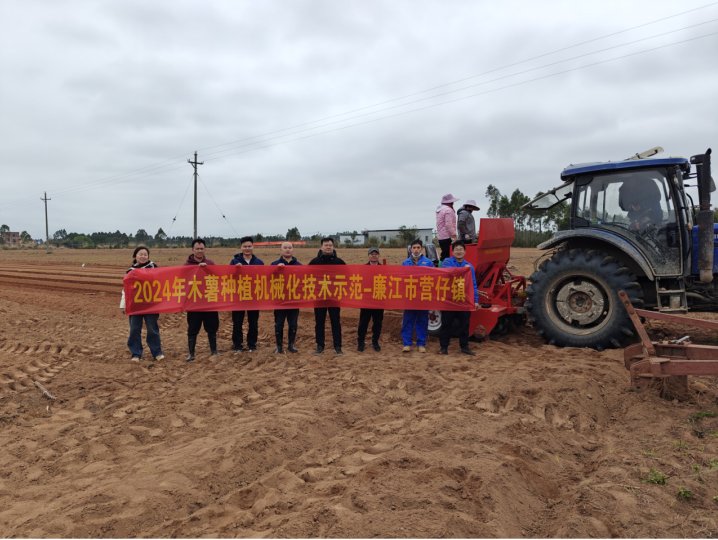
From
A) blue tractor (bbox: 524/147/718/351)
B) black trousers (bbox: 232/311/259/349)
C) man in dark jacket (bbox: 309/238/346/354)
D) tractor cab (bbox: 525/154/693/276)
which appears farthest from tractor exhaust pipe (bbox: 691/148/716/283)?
black trousers (bbox: 232/311/259/349)

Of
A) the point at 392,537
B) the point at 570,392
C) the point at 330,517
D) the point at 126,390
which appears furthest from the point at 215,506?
the point at 570,392

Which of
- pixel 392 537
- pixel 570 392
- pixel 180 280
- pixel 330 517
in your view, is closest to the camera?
pixel 392 537

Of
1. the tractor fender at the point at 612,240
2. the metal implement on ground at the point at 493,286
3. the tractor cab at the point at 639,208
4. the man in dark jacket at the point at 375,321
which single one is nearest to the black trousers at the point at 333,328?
the man in dark jacket at the point at 375,321

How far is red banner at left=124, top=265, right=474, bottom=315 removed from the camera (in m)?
7.11

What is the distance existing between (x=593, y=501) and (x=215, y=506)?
7.78 feet

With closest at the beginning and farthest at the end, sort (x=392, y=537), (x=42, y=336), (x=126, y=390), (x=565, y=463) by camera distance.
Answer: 1. (x=392, y=537)
2. (x=565, y=463)
3. (x=126, y=390)
4. (x=42, y=336)

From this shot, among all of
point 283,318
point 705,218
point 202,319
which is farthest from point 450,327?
point 202,319

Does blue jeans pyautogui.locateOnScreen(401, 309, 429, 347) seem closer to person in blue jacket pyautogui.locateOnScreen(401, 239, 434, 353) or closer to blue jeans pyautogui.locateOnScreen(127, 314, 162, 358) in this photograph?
person in blue jacket pyautogui.locateOnScreen(401, 239, 434, 353)

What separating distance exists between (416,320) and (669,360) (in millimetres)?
3700

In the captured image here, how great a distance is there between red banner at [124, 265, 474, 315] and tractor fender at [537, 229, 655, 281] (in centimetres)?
146

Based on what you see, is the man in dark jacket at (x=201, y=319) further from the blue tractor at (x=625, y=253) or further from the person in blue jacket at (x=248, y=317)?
the blue tractor at (x=625, y=253)

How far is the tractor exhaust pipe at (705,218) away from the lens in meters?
5.96

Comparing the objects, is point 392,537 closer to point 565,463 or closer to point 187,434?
point 565,463

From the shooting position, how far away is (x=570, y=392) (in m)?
4.80
